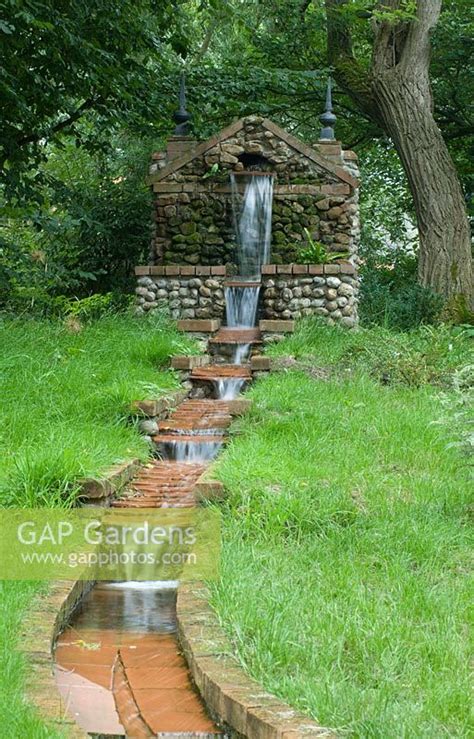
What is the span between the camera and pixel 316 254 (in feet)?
42.8

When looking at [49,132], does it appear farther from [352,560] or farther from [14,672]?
[14,672]

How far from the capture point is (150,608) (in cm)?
492

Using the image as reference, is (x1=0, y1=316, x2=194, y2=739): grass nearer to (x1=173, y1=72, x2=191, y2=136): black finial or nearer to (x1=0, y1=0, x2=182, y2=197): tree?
(x1=0, y1=0, x2=182, y2=197): tree

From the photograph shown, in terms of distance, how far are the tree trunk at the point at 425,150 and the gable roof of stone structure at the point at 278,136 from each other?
72.6 inches

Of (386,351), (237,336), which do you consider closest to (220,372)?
(237,336)

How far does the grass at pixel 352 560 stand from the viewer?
3385mm

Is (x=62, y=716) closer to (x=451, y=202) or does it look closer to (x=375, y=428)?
(x=375, y=428)

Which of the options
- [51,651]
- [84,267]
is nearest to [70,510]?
[51,651]

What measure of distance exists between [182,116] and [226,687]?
11.7 m

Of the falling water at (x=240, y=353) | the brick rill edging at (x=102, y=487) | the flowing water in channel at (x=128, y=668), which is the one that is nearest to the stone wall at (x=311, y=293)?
the falling water at (x=240, y=353)

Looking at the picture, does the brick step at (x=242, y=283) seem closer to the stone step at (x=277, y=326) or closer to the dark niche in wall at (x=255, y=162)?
the stone step at (x=277, y=326)

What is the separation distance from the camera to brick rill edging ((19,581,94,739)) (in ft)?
10.6

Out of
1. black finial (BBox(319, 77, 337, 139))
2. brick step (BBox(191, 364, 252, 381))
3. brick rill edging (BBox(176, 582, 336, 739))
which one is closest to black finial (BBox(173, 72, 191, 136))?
black finial (BBox(319, 77, 337, 139))

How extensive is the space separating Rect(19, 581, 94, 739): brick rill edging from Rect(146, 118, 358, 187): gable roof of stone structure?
370 inches
